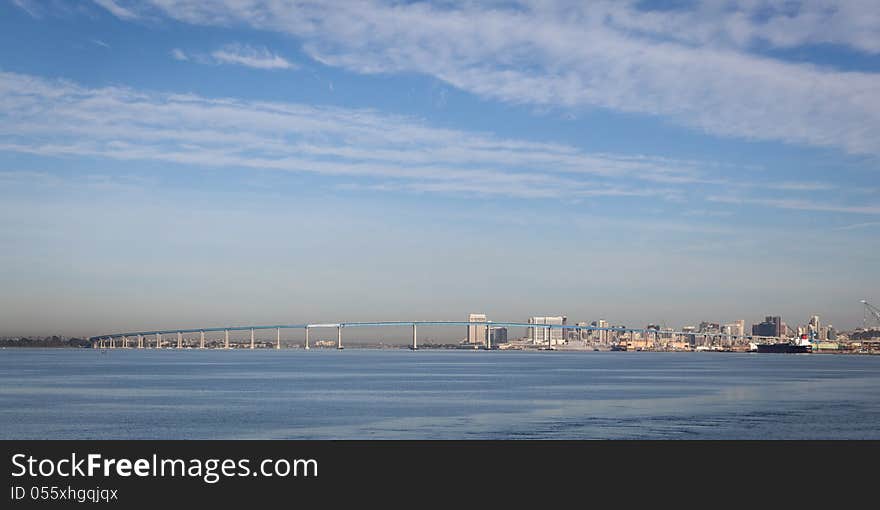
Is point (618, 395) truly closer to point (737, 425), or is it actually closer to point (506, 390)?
point (506, 390)

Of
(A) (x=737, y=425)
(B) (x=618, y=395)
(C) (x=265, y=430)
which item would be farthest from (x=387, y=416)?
(B) (x=618, y=395)

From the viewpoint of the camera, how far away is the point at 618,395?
212 ft

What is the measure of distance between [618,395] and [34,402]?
38.7 meters

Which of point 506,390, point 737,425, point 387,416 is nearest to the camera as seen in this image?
point 737,425
